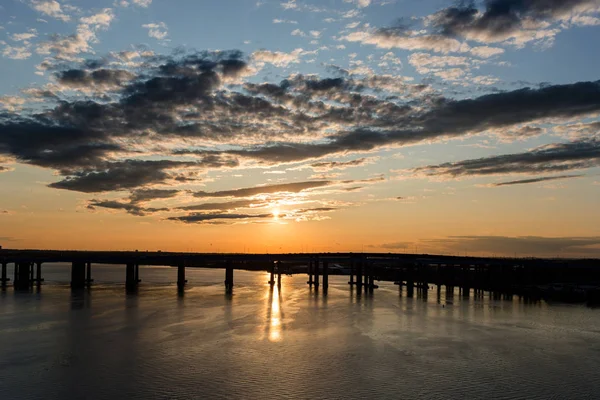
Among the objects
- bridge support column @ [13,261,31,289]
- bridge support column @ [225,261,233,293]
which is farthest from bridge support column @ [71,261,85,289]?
bridge support column @ [225,261,233,293]

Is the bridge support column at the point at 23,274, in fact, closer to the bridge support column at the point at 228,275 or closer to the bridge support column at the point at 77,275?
the bridge support column at the point at 77,275

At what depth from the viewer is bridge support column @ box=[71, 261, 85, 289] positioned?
161875mm

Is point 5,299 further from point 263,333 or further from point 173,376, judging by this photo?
point 173,376

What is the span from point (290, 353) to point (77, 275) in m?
125

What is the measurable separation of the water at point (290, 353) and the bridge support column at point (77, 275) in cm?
6168

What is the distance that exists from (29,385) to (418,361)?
119ft

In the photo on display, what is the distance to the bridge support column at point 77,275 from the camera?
531 feet

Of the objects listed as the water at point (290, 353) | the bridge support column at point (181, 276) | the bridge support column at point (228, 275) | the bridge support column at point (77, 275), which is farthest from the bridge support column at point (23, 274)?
the water at point (290, 353)

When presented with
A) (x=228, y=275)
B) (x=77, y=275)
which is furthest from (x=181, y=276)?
(x=77, y=275)

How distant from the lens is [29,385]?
142 feet

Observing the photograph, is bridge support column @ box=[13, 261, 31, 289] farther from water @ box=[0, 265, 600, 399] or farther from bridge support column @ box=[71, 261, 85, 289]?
water @ box=[0, 265, 600, 399]

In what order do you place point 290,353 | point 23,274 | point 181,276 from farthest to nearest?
1. point 181,276
2. point 23,274
3. point 290,353

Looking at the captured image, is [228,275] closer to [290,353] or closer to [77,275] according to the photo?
[77,275]

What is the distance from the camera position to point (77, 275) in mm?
163375
